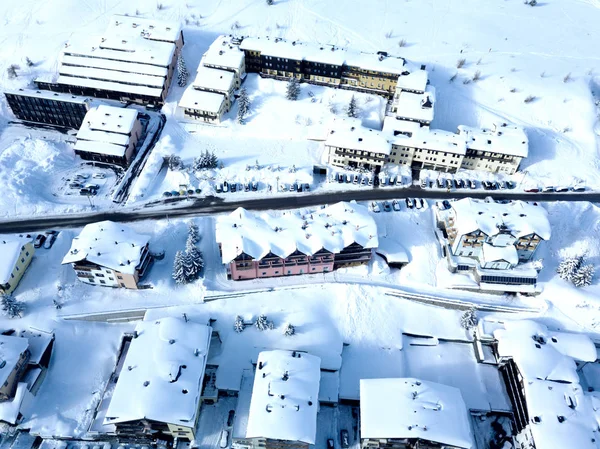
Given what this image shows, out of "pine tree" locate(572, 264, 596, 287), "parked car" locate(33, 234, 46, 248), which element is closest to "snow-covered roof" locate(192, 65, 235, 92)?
"parked car" locate(33, 234, 46, 248)

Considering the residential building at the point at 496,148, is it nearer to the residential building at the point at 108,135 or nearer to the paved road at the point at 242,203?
the paved road at the point at 242,203

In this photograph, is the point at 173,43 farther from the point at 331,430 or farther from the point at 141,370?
the point at 331,430

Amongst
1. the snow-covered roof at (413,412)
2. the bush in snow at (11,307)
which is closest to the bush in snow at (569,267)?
the snow-covered roof at (413,412)

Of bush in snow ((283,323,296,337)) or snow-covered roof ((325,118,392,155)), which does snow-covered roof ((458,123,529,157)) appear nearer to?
snow-covered roof ((325,118,392,155))

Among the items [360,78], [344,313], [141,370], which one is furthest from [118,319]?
[360,78]

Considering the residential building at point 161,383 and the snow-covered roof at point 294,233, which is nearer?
the residential building at point 161,383

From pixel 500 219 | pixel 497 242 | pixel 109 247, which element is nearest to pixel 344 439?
pixel 497 242
